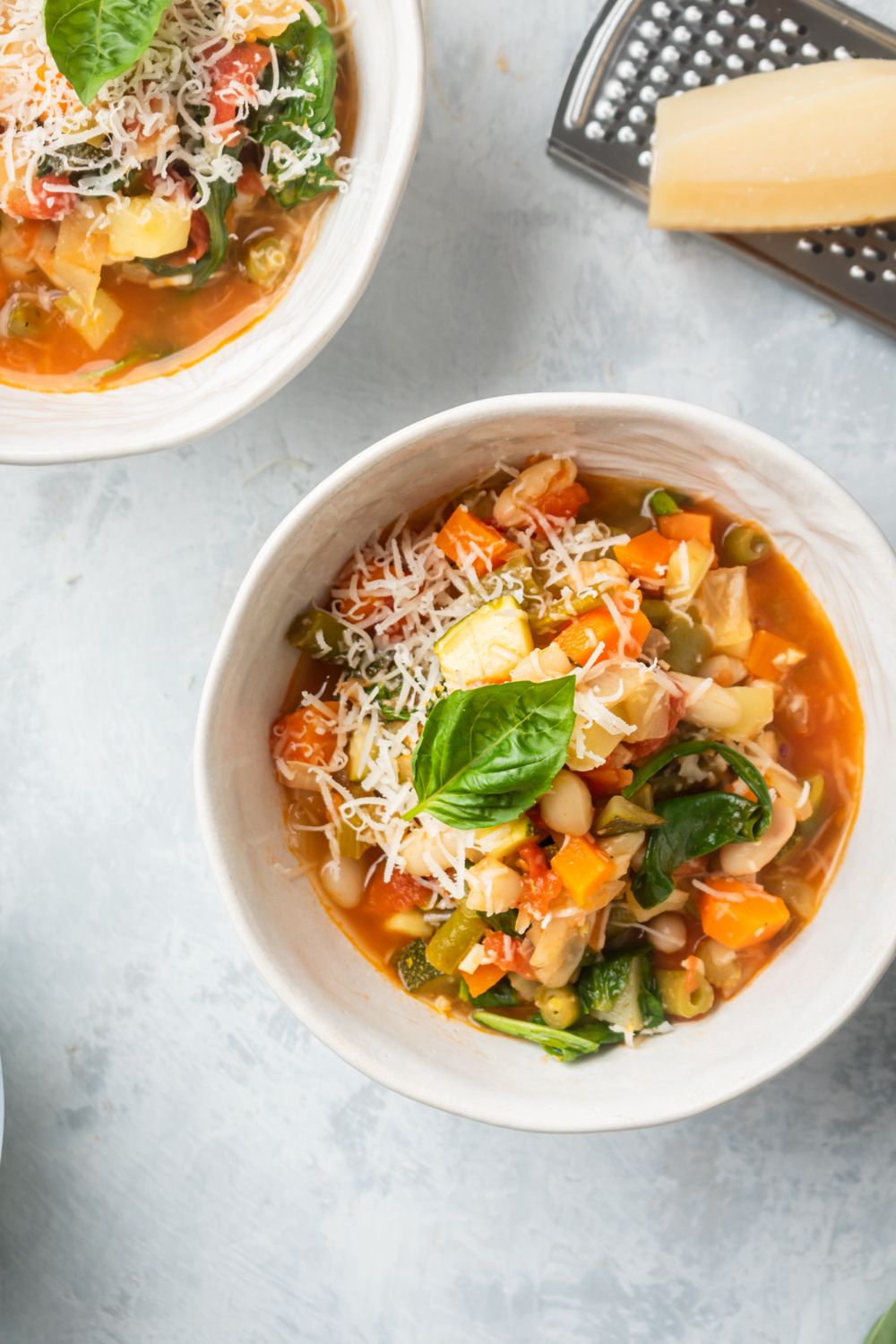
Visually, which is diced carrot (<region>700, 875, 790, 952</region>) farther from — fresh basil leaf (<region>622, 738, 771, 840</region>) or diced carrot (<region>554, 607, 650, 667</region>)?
diced carrot (<region>554, 607, 650, 667</region>)

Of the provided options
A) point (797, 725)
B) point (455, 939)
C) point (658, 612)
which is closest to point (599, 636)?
point (658, 612)

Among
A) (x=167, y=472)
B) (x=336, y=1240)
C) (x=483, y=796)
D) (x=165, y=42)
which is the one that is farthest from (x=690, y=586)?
(x=336, y=1240)

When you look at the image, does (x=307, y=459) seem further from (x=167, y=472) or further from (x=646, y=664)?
(x=646, y=664)

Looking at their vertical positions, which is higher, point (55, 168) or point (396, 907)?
point (55, 168)

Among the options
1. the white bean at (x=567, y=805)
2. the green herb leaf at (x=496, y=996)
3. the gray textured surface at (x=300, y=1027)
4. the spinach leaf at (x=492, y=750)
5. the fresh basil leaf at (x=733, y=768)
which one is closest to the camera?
the spinach leaf at (x=492, y=750)

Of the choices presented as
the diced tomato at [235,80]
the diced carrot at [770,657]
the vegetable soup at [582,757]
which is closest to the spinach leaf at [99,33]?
the diced tomato at [235,80]

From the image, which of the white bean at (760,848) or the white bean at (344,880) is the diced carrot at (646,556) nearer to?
the white bean at (760,848)
